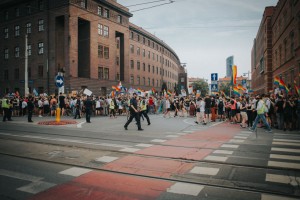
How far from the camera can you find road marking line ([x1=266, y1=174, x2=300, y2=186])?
4746 millimetres

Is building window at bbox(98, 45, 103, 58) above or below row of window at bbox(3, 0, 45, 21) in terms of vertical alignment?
below

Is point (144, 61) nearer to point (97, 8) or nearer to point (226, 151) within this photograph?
point (97, 8)

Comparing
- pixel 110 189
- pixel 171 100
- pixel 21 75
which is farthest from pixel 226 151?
pixel 21 75

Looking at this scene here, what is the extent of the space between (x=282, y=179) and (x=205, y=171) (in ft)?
5.09

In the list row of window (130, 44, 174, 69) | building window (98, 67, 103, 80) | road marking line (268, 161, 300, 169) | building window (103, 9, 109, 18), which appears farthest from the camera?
row of window (130, 44, 174, 69)

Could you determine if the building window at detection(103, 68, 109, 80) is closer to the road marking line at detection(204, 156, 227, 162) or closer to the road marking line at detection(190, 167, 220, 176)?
the road marking line at detection(204, 156, 227, 162)

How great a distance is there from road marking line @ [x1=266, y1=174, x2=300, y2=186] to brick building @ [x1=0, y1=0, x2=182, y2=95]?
92.7 ft

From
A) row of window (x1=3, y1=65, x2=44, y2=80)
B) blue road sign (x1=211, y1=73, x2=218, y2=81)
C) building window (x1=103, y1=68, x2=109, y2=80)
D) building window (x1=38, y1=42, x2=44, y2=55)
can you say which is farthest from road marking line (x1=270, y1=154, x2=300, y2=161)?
building window (x1=38, y1=42, x2=44, y2=55)

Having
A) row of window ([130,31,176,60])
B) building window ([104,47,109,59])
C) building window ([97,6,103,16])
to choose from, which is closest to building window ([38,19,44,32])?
building window ([97,6,103,16])

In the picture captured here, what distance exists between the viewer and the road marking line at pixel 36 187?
432 cm

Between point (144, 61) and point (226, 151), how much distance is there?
48.8 m

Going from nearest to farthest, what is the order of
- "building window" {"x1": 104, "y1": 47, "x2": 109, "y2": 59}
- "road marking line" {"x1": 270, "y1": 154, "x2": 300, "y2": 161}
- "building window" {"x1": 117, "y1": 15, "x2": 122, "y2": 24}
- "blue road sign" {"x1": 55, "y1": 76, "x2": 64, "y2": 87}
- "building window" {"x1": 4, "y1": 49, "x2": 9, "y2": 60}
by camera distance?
1. "road marking line" {"x1": 270, "y1": 154, "x2": 300, "y2": 161}
2. "blue road sign" {"x1": 55, "y1": 76, "x2": 64, "y2": 87}
3. "building window" {"x1": 104, "y1": 47, "x2": 109, "y2": 59}
4. "building window" {"x1": 4, "y1": 49, "x2": 9, "y2": 60}
5. "building window" {"x1": 117, "y1": 15, "x2": 122, "y2": 24}

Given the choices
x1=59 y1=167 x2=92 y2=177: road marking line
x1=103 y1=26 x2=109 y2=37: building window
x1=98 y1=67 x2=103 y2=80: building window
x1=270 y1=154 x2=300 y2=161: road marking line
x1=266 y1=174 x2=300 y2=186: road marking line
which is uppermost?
x1=103 y1=26 x2=109 y2=37: building window

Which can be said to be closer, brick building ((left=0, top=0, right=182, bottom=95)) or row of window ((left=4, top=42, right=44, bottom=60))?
brick building ((left=0, top=0, right=182, bottom=95))
